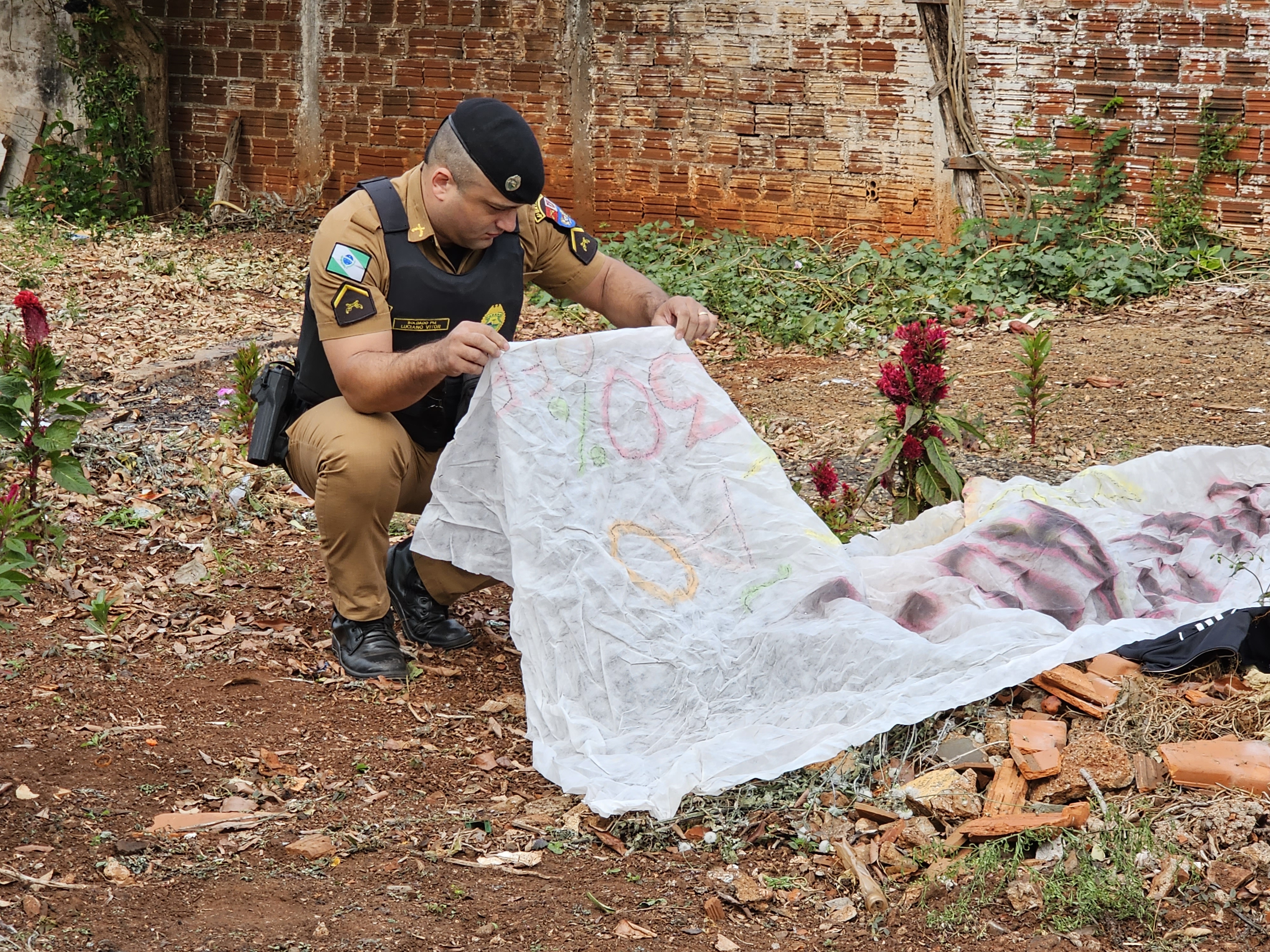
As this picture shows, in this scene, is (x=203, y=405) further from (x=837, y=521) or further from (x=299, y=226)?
(x=299, y=226)

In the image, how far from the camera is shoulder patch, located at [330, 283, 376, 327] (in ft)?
9.93

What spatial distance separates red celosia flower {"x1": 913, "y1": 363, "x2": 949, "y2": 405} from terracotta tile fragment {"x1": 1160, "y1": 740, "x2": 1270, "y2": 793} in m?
1.31

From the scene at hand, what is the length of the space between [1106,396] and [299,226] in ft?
20.5

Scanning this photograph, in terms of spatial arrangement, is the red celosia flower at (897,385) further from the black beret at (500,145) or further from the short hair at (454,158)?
the short hair at (454,158)

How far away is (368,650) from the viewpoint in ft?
10.6

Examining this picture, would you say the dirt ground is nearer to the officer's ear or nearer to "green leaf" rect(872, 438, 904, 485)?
"green leaf" rect(872, 438, 904, 485)

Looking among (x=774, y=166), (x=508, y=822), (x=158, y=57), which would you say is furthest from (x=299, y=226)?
(x=508, y=822)

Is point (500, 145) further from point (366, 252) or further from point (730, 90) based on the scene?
point (730, 90)

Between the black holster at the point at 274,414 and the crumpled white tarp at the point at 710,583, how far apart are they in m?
0.51

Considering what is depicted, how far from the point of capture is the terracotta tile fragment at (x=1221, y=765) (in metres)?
2.39

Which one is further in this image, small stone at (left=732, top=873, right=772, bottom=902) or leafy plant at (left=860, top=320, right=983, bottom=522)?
leafy plant at (left=860, top=320, right=983, bottom=522)

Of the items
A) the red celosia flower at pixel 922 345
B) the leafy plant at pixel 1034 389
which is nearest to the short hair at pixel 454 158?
the red celosia flower at pixel 922 345

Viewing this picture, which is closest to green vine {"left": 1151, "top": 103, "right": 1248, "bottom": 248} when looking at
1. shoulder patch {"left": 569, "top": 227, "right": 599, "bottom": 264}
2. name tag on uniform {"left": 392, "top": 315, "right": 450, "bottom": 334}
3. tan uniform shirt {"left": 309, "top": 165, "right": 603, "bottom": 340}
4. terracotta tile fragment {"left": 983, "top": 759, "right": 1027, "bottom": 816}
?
shoulder patch {"left": 569, "top": 227, "right": 599, "bottom": 264}

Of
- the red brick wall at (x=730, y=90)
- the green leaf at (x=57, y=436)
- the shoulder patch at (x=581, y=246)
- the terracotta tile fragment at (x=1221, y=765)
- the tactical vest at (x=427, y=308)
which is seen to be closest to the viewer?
the terracotta tile fragment at (x=1221, y=765)
